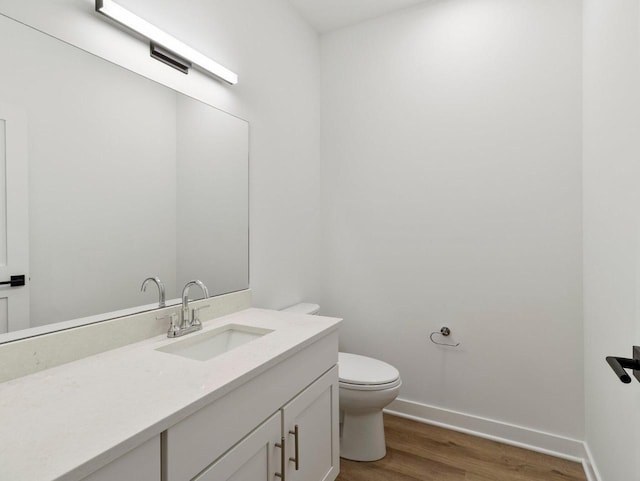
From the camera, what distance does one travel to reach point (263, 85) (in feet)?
6.53

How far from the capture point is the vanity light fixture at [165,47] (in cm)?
118

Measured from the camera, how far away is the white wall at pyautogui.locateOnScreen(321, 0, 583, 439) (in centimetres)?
188

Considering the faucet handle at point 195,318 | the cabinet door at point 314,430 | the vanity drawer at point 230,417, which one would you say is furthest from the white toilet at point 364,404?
the faucet handle at point 195,318

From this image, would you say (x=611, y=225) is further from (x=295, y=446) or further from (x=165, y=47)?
(x=165, y=47)

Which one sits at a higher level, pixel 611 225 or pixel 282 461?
pixel 611 225

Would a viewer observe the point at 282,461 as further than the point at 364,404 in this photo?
No

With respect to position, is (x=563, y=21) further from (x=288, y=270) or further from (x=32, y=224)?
(x=32, y=224)

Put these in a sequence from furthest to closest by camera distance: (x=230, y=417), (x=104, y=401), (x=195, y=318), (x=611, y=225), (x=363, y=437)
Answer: (x=363, y=437)
(x=195, y=318)
(x=611, y=225)
(x=230, y=417)
(x=104, y=401)

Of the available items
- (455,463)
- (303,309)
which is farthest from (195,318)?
(455,463)

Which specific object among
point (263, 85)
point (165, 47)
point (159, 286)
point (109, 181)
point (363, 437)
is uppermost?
→ point (263, 85)

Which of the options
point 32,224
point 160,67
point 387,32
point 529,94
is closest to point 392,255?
point 529,94

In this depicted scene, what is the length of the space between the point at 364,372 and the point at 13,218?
1.62 metres

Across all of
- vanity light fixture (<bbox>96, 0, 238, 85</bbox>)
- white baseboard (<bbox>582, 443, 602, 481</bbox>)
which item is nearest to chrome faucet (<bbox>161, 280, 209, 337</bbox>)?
vanity light fixture (<bbox>96, 0, 238, 85</bbox>)

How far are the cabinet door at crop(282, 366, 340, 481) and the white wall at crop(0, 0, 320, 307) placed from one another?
2.24ft
